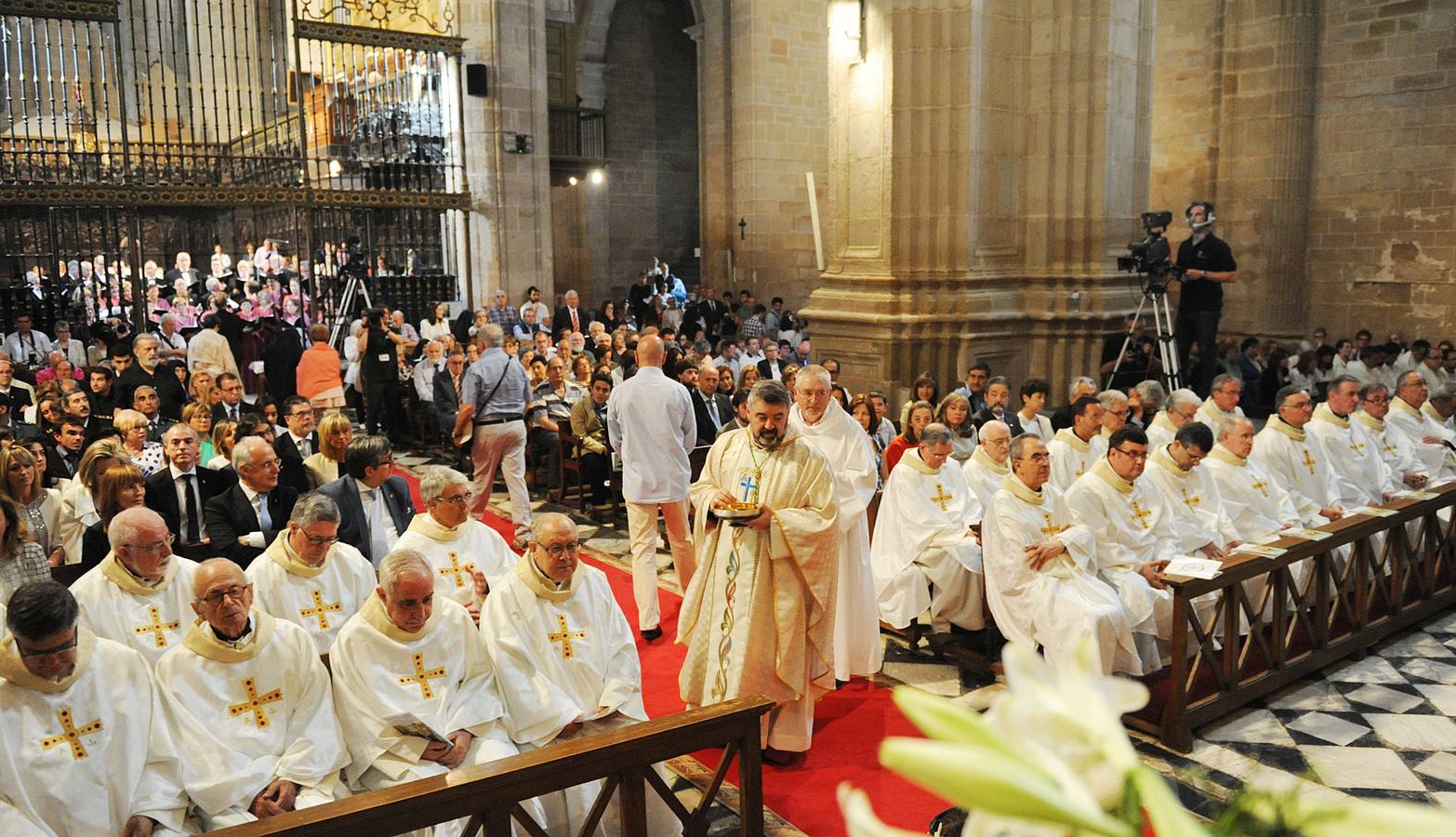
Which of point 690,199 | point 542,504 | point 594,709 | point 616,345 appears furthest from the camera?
point 690,199

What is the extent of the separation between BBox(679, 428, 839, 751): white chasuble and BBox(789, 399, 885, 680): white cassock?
383mm

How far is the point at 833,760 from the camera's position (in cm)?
513

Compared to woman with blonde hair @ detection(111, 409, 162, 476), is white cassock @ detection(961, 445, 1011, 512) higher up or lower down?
lower down

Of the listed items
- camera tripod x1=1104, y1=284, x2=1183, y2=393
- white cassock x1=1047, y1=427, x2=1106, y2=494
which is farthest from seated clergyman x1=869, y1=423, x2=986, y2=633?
camera tripod x1=1104, y1=284, x2=1183, y2=393

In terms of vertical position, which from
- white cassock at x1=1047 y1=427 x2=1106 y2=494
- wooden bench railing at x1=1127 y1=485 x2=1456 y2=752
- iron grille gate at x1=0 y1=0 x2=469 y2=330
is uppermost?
iron grille gate at x1=0 y1=0 x2=469 y2=330

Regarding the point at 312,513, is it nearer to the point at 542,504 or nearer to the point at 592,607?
the point at 592,607

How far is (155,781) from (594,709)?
1517mm

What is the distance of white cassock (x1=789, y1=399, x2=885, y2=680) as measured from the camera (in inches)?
221

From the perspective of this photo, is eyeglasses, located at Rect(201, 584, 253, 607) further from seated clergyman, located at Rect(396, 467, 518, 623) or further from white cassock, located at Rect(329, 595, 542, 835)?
seated clergyman, located at Rect(396, 467, 518, 623)

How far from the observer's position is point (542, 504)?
33.6ft

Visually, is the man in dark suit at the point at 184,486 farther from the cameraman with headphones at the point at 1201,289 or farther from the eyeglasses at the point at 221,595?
the cameraman with headphones at the point at 1201,289

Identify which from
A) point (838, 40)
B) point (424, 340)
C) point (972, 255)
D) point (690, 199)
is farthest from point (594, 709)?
point (690, 199)

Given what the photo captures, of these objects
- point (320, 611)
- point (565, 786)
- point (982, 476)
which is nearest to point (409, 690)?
point (565, 786)

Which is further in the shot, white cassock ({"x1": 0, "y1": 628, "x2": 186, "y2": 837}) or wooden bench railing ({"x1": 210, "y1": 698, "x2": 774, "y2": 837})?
white cassock ({"x1": 0, "y1": 628, "x2": 186, "y2": 837})
